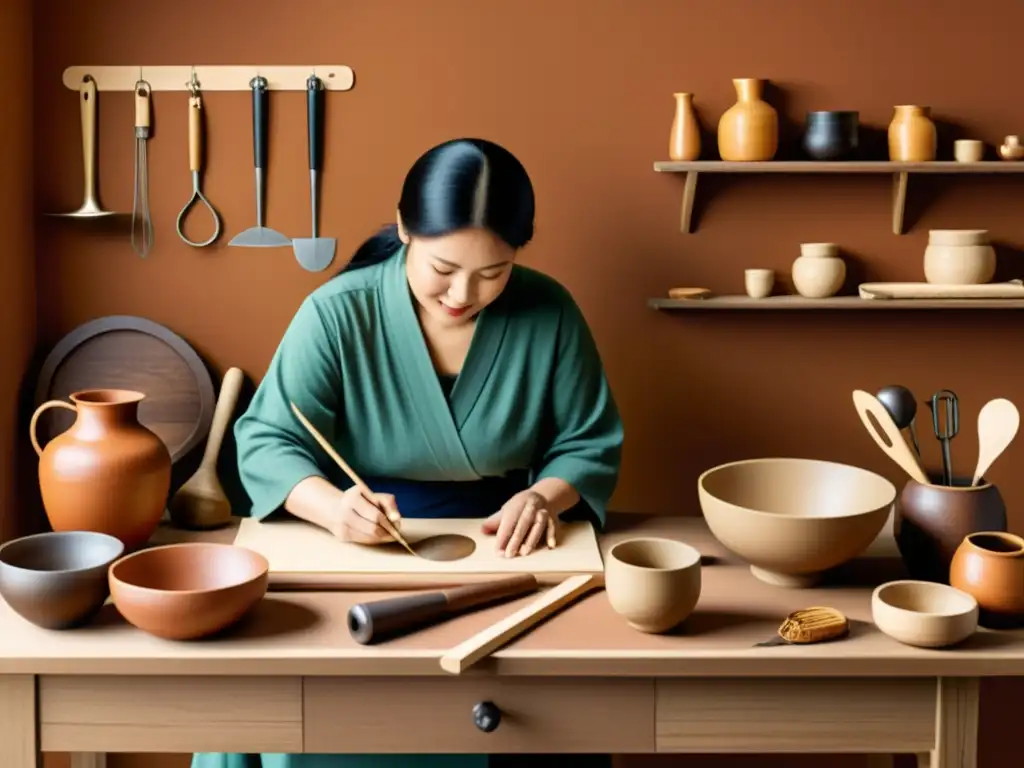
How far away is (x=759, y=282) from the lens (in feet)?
8.06

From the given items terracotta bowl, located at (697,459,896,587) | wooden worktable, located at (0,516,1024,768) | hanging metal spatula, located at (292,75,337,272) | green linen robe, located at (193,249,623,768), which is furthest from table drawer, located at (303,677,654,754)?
hanging metal spatula, located at (292,75,337,272)

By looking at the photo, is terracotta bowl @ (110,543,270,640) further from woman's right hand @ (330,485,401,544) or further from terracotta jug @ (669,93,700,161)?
terracotta jug @ (669,93,700,161)

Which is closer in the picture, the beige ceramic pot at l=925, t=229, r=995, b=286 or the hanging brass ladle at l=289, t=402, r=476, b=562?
the hanging brass ladle at l=289, t=402, r=476, b=562

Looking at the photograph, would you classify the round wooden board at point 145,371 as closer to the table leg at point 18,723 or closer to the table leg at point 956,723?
the table leg at point 18,723

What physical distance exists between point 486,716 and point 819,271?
130cm

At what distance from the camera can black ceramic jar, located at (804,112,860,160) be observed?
2369mm

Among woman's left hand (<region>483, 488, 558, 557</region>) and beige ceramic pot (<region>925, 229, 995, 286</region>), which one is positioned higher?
beige ceramic pot (<region>925, 229, 995, 286</region>)

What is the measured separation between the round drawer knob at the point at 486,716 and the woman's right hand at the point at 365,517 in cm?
39

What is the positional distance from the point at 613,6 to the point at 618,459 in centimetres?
97

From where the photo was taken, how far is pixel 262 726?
1.54m

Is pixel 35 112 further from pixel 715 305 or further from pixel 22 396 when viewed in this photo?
pixel 715 305

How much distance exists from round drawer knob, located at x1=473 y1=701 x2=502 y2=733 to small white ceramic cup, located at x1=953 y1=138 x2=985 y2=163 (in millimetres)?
1551

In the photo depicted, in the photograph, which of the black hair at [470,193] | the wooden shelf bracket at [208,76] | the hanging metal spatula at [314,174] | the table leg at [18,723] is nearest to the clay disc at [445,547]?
the black hair at [470,193]

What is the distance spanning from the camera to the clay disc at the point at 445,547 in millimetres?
1833
